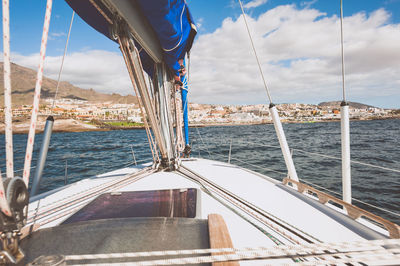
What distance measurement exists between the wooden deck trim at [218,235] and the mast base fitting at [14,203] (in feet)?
3.38

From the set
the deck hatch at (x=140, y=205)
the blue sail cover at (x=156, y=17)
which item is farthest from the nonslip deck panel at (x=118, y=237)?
the blue sail cover at (x=156, y=17)

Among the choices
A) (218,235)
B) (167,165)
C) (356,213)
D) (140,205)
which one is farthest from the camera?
(167,165)

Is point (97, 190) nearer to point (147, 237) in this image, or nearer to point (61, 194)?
point (61, 194)

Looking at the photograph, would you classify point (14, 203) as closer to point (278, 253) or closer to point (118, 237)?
point (118, 237)

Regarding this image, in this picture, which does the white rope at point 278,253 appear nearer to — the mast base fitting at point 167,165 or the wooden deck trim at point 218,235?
the wooden deck trim at point 218,235

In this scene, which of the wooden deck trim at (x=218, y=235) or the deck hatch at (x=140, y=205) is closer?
the wooden deck trim at (x=218, y=235)

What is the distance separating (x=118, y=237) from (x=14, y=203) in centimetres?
60

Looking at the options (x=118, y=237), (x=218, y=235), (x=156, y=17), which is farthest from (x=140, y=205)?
(x=156, y=17)

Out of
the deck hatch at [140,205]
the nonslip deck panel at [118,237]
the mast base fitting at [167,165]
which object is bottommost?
the deck hatch at [140,205]

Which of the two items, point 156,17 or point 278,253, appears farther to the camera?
point 156,17

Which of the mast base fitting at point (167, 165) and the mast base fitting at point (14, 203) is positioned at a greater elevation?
the mast base fitting at point (14, 203)

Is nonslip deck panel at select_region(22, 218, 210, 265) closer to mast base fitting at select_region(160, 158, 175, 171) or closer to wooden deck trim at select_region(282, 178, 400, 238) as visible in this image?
wooden deck trim at select_region(282, 178, 400, 238)

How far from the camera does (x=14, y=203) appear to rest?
3.05ft

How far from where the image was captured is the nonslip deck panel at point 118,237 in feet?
3.72
